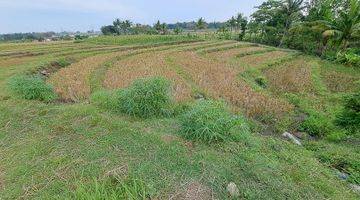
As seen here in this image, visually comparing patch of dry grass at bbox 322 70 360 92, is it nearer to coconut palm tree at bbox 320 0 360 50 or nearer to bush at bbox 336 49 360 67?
bush at bbox 336 49 360 67

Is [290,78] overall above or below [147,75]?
below

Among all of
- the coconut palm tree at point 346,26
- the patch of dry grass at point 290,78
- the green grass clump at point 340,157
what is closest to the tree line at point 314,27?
the coconut palm tree at point 346,26

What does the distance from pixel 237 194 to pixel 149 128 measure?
7.04 ft

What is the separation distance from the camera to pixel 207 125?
4.58 meters

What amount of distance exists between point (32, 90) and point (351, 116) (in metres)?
7.42

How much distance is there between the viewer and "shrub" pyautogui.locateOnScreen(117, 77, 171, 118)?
5.77 m

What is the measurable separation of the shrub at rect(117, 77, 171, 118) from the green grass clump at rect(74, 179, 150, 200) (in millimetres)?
2418

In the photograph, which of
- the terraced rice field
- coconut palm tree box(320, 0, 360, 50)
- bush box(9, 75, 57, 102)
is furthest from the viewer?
coconut palm tree box(320, 0, 360, 50)

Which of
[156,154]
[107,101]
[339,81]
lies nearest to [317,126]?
[156,154]

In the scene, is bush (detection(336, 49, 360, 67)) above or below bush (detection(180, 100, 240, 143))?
below

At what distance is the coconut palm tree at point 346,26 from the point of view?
1677cm

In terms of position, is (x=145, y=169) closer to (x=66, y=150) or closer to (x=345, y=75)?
(x=66, y=150)

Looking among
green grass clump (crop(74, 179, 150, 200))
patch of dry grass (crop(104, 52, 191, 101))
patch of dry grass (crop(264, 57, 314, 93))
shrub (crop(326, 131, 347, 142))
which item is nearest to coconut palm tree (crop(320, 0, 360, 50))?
patch of dry grass (crop(264, 57, 314, 93))

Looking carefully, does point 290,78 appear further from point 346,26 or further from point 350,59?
point 346,26
